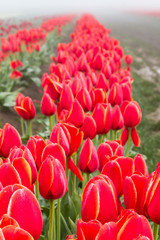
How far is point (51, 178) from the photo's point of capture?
1114 millimetres

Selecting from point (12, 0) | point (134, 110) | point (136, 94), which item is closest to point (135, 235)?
point (134, 110)

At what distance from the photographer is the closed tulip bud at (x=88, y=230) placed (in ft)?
2.58

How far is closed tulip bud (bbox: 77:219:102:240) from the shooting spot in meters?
0.79

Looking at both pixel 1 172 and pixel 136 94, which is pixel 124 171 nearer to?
pixel 1 172

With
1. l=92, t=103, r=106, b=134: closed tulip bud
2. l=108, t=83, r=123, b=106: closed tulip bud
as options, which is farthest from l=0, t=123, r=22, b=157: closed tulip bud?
l=108, t=83, r=123, b=106: closed tulip bud

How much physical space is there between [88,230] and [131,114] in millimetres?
1394

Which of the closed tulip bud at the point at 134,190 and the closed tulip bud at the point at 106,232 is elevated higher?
the closed tulip bud at the point at 106,232

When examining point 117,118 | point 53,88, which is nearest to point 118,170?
point 117,118

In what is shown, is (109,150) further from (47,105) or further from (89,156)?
(47,105)

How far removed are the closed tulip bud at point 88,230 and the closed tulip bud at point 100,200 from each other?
0.13 meters

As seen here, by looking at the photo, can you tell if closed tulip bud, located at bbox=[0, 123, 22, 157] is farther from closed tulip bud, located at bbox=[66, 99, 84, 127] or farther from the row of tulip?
the row of tulip

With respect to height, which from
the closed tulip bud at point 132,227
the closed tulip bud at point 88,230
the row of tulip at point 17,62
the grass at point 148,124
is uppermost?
the closed tulip bud at point 132,227

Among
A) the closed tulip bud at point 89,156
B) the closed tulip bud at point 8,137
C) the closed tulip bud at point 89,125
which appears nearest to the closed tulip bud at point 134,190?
the closed tulip bud at point 89,156

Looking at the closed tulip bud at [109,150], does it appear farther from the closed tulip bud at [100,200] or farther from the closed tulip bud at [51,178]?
the closed tulip bud at [100,200]
